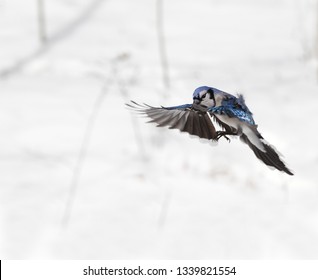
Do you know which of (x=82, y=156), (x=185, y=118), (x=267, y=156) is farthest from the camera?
(x=82, y=156)

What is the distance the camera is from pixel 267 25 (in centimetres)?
1047

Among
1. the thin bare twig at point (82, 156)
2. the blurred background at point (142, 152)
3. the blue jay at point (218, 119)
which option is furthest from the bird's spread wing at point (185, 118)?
the thin bare twig at point (82, 156)

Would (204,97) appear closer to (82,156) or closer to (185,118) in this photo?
(185,118)

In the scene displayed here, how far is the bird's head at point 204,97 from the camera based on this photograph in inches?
22.7

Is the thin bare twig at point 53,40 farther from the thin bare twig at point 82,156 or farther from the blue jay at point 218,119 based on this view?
the blue jay at point 218,119

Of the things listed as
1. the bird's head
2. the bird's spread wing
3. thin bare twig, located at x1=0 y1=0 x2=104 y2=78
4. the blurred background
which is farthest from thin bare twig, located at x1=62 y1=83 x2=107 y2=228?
the bird's head

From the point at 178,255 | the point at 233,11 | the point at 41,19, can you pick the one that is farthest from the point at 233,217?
the point at 233,11

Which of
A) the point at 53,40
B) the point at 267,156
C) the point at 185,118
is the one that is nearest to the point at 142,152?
the point at 53,40

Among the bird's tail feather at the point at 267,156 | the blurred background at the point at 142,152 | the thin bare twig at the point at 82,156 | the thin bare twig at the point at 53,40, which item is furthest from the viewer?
the thin bare twig at the point at 53,40

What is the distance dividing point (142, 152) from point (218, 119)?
5986 mm

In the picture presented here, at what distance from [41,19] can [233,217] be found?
17.0ft

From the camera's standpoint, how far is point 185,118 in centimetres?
66

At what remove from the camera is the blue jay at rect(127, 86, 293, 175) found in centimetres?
53

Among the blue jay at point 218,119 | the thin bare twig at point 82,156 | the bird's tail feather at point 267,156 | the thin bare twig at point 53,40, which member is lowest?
the bird's tail feather at point 267,156
